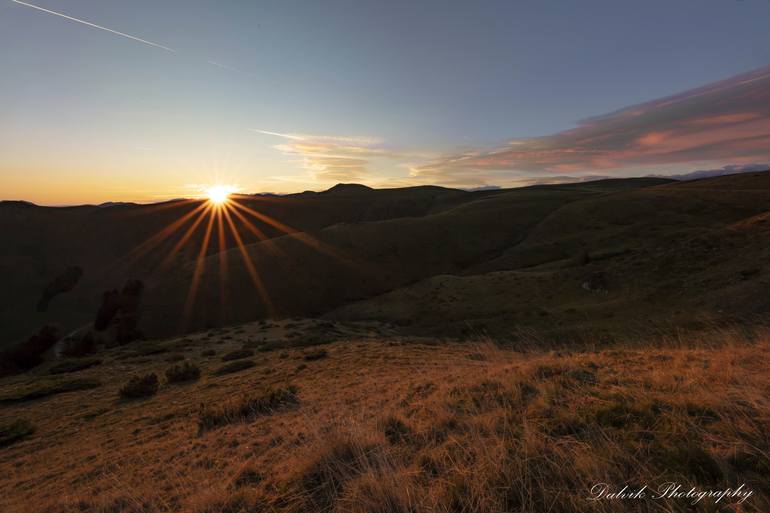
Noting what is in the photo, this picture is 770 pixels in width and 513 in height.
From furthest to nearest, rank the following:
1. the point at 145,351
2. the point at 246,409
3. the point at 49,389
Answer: the point at 145,351 → the point at 49,389 → the point at 246,409

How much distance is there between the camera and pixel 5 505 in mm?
6258

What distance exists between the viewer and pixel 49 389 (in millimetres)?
15305

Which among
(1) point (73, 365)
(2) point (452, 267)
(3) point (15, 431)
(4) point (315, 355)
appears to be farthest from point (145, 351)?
(2) point (452, 267)

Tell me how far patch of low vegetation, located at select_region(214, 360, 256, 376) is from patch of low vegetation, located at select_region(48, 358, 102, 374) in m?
10.5

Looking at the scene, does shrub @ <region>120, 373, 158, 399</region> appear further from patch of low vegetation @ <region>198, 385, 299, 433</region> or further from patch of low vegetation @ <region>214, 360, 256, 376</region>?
patch of low vegetation @ <region>198, 385, 299, 433</region>

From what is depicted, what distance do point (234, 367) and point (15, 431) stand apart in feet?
23.7

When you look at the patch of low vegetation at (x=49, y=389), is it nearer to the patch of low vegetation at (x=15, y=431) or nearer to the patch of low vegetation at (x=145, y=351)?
the patch of low vegetation at (x=15, y=431)

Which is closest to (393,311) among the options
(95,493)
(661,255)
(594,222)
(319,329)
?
(319,329)

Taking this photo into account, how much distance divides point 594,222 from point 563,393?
200ft

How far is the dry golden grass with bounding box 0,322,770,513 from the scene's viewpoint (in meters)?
2.70

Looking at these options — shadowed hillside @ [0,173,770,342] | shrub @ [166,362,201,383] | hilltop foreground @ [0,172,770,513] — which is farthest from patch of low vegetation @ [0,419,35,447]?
shadowed hillside @ [0,173,770,342]
